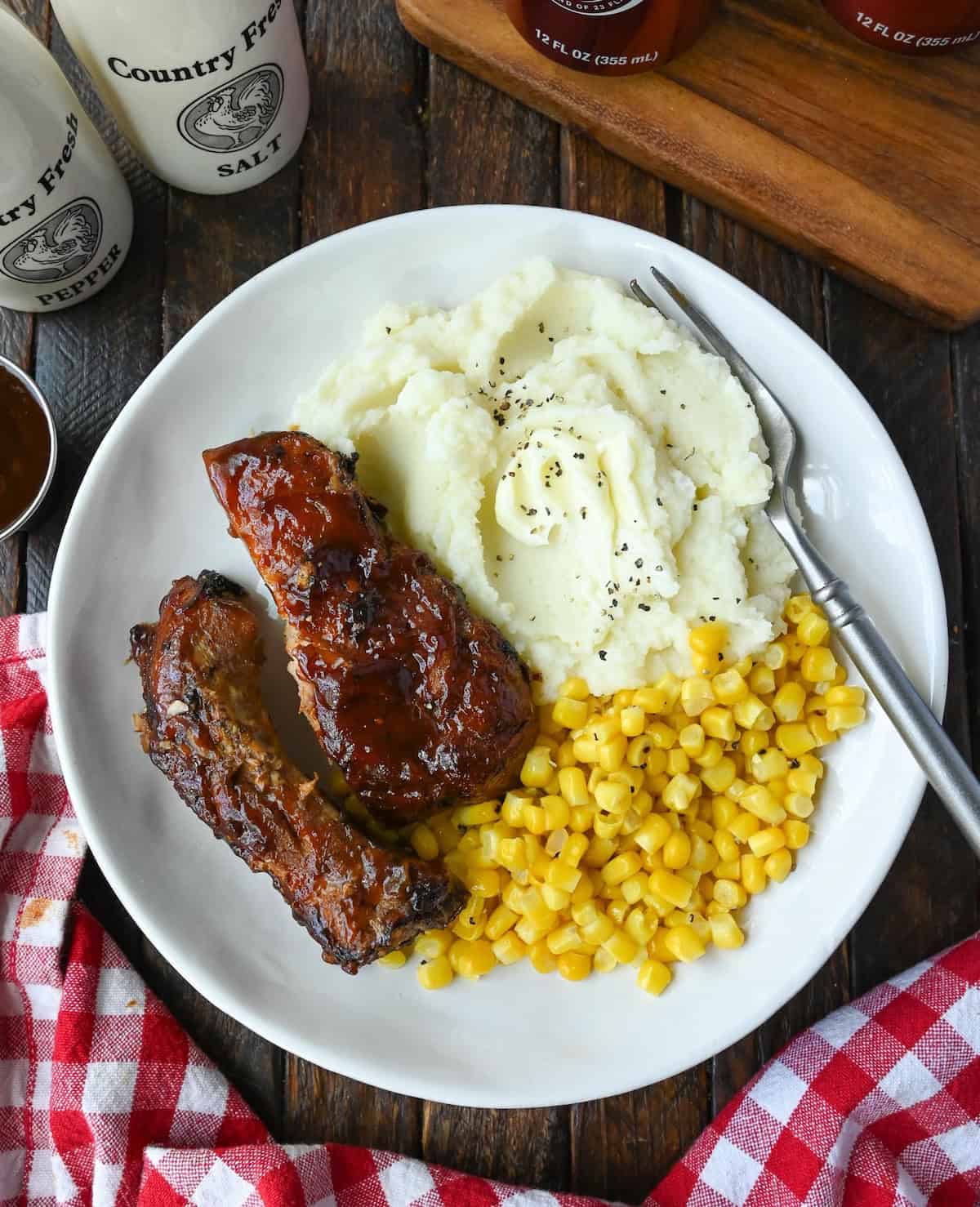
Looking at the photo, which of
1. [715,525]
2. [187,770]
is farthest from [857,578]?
[187,770]

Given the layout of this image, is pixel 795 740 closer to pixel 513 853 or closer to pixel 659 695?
pixel 659 695

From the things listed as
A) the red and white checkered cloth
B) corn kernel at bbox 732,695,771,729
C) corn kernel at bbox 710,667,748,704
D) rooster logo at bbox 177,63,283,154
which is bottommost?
the red and white checkered cloth

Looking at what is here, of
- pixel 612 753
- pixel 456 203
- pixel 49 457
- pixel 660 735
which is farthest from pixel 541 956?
pixel 456 203

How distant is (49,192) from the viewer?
390 centimetres

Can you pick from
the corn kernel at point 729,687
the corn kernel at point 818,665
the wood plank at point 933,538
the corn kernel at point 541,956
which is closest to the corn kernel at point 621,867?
the corn kernel at point 541,956

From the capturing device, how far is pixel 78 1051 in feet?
14.0

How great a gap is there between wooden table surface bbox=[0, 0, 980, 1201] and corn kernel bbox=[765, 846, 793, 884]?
726mm

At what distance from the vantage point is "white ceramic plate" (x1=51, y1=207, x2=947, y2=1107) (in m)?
3.90

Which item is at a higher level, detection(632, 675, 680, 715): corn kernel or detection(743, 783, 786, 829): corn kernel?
detection(632, 675, 680, 715): corn kernel

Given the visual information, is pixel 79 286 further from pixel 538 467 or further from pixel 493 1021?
pixel 493 1021

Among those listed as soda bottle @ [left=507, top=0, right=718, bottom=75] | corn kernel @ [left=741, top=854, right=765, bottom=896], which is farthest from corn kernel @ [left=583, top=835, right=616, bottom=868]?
soda bottle @ [left=507, top=0, right=718, bottom=75]

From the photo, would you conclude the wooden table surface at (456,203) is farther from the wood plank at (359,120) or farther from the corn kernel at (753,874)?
the corn kernel at (753,874)

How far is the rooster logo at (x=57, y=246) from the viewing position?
4.04 m

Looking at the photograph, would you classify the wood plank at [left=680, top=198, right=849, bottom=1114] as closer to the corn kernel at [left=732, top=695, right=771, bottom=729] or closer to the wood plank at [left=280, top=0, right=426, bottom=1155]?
the wood plank at [left=280, top=0, right=426, bottom=1155]
